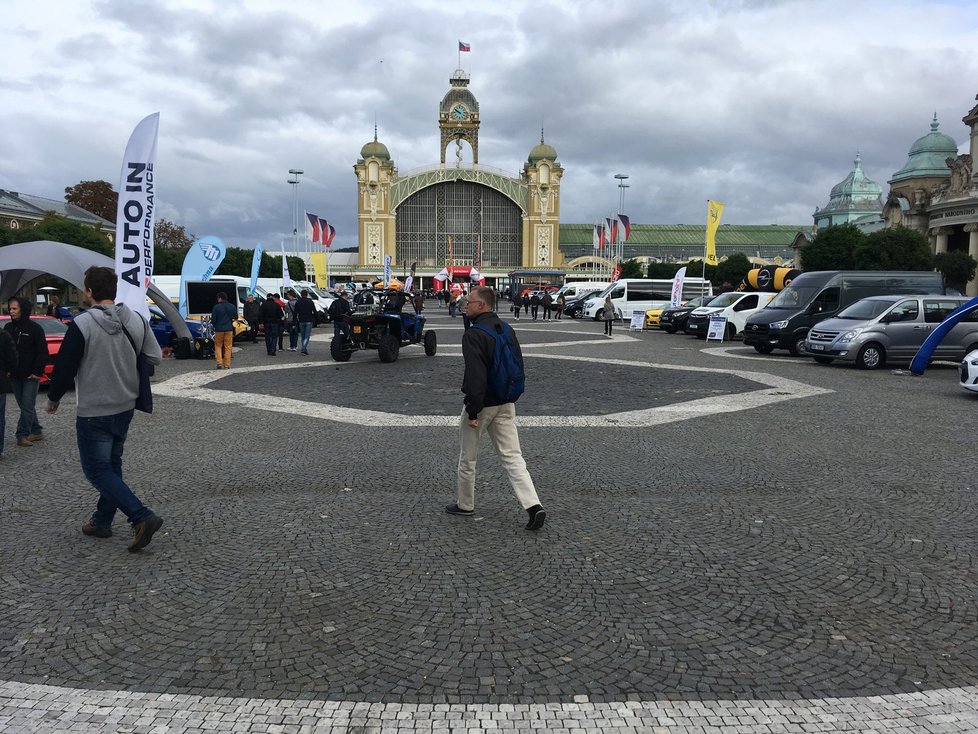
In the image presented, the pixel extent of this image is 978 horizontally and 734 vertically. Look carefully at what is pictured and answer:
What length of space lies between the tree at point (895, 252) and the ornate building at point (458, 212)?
61726 mm

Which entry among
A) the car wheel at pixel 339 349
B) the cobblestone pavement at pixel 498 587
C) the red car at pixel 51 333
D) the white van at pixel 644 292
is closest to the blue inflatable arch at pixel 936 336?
the cobblestone pavement at pixel 498 587

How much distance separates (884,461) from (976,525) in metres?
2.00

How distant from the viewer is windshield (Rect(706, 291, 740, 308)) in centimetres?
2484

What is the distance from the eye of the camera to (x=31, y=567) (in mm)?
4375

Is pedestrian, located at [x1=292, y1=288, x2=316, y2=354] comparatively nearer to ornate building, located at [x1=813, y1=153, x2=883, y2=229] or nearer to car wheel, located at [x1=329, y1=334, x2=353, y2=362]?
car wheel, located at [x1=329, y1=334, x2=353, y2=362]

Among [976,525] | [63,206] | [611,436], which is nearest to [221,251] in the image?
[611,436]

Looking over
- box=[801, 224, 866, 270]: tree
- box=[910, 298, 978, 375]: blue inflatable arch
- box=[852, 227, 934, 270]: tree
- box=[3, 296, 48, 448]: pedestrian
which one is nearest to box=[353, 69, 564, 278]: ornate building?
box=[801, 224, 866, 270]: tree

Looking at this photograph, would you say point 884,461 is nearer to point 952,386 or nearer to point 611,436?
point 611,436

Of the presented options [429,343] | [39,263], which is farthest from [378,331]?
[39,263]

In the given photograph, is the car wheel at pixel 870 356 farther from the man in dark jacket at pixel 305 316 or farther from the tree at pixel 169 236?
the tree at pixel 169 236

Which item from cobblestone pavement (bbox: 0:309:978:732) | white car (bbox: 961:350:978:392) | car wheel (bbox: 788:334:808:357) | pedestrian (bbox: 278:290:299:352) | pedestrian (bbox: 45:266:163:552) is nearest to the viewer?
cobblestone pavement (bbox: 0:309:978:732)

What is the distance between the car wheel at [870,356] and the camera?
1584cm

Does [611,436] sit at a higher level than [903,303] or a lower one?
lower

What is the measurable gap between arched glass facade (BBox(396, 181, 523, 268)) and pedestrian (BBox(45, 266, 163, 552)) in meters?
114
